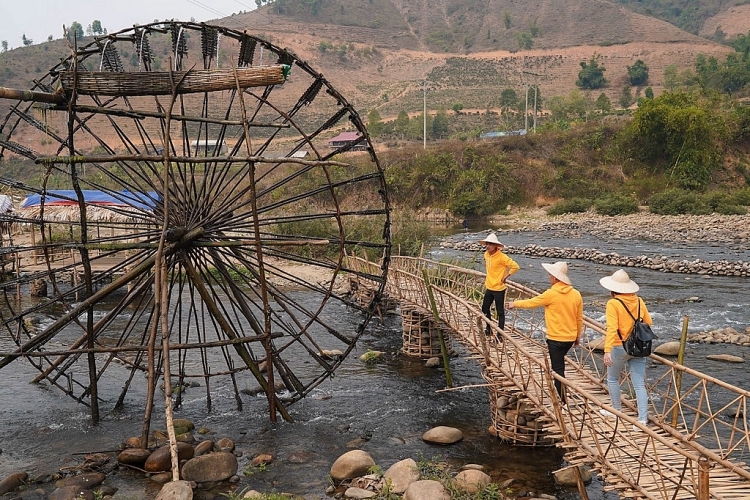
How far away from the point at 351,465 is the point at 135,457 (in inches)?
123

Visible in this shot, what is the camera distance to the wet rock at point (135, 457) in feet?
31.4

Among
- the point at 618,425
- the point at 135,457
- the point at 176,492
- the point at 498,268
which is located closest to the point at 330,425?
the point at 135,457

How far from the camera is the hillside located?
299 feet

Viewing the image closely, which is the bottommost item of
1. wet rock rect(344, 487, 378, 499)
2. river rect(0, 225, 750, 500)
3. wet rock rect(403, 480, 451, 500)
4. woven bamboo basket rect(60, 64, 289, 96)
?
river rect(0, 225, 750, 500)

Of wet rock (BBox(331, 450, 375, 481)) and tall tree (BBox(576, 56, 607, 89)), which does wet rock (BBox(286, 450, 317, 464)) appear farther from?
tall tree (BBox(576, 56, 607, 89))

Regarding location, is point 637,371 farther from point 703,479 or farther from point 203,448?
point 203,448

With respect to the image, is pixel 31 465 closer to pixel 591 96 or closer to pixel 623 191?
pixel 623 191

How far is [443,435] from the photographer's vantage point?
34.8ft

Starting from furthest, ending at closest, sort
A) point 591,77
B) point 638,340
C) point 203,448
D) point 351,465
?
point 591,77 < point 203,448 < point 351,465 < point 638,340

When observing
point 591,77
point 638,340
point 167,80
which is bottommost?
point 638,340

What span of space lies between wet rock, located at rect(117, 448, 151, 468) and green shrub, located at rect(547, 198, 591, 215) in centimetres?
3877

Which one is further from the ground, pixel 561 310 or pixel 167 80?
pixel 167 80

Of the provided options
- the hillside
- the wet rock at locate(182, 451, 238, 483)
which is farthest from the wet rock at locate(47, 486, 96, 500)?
the hillside

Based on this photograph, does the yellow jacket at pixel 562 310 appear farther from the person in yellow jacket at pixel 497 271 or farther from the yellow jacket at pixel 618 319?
the person in yellow jacket at pixel 497 271
